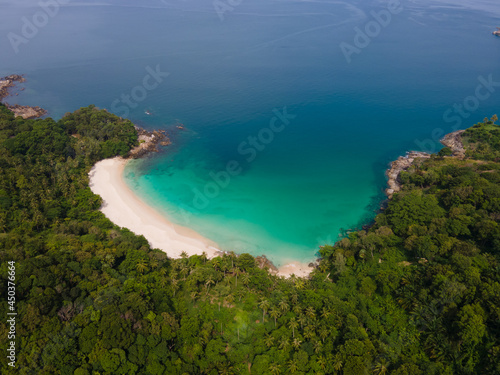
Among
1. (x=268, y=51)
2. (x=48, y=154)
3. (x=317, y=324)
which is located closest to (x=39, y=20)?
(x=268, y=51)

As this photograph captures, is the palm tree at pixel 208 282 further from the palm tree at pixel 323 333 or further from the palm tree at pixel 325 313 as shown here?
the palm tree at pixel 323 333

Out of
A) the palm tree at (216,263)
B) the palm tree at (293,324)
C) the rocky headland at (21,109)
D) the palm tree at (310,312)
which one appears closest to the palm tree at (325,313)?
the palm tree at (310,312)

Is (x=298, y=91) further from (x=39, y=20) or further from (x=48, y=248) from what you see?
(x=39, y=20)

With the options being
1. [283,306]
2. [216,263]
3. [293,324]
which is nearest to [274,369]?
[293,324]

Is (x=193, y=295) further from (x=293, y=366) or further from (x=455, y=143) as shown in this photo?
(x=455, y=143)

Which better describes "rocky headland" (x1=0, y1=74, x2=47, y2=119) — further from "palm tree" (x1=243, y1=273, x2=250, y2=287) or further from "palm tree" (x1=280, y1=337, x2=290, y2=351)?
"palm tree" (x1=280, y1=337, x2=290, y2=351)
